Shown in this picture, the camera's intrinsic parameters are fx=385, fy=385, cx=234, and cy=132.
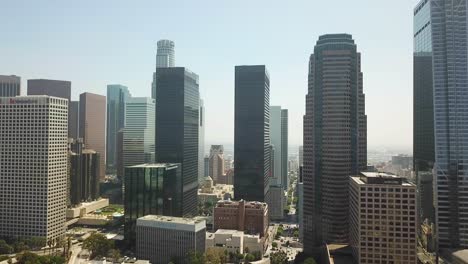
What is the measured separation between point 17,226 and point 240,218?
82.7m

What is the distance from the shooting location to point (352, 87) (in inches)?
5320

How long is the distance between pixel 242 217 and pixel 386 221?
70118 millimetres

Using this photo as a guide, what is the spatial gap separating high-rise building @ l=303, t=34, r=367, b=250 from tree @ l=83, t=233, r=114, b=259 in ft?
226

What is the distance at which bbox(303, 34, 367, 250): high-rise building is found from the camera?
132m

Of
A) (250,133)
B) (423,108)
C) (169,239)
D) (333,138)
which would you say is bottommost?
(169,239)

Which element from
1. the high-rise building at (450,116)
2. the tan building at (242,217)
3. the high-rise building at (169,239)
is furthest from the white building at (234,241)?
the high-rise building at (450,116)

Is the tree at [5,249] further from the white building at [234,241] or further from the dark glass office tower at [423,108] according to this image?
the dark glass office tower at [423,108]

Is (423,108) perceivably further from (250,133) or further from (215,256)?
(215,256)

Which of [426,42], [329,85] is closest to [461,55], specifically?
[426,42]

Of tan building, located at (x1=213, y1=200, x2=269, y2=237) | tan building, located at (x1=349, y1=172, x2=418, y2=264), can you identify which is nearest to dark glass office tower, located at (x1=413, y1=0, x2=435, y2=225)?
tan building, located at (x1=349, y1=172, x2=418, y2=264)

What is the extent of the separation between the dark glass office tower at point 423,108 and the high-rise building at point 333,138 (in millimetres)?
26350

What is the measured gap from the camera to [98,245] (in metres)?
128

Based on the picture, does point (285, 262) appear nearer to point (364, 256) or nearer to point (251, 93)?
point (364, 256)

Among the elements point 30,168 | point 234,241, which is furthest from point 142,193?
point 30,168
